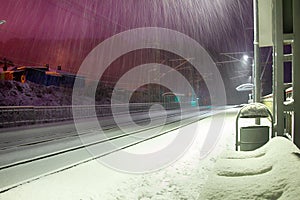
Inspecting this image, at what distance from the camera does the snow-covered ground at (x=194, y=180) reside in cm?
183

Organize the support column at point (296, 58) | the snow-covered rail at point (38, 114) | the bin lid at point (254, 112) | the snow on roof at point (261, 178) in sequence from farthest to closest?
the snow-covered rail at point (38, 114)
the bin lid at point (254, 112)
the support column at point (296, 58)
the snow on roof at point (261, 178)

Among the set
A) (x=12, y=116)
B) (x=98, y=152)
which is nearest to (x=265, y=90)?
(x=12, y=116)

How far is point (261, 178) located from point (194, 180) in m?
4.07

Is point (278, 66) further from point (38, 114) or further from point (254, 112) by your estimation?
point (38, 114)

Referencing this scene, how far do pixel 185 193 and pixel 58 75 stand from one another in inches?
1620

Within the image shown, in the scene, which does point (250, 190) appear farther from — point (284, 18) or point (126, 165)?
point (126, 165)

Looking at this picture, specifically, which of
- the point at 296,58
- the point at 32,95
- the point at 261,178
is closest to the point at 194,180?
the point at 296,58

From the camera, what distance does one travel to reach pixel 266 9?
6.27 meters

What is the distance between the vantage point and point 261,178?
192 cm

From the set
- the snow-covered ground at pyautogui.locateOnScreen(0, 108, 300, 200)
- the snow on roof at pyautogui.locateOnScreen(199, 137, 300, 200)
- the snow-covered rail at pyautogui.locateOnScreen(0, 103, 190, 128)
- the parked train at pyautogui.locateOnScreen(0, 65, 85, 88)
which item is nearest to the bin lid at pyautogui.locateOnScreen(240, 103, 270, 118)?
the snow-covered ground at pyautogui.locateOnScreen(0, 108, 300, 200)

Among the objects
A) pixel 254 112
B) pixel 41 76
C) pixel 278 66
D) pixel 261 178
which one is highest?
pixel 41 76

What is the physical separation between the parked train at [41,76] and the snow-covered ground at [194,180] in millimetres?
31740

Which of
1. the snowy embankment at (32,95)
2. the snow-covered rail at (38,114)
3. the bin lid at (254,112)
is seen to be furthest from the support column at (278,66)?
the snowy embankment at (32,95)

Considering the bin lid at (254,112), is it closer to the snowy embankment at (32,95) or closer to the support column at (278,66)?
the support column at (278,66)
